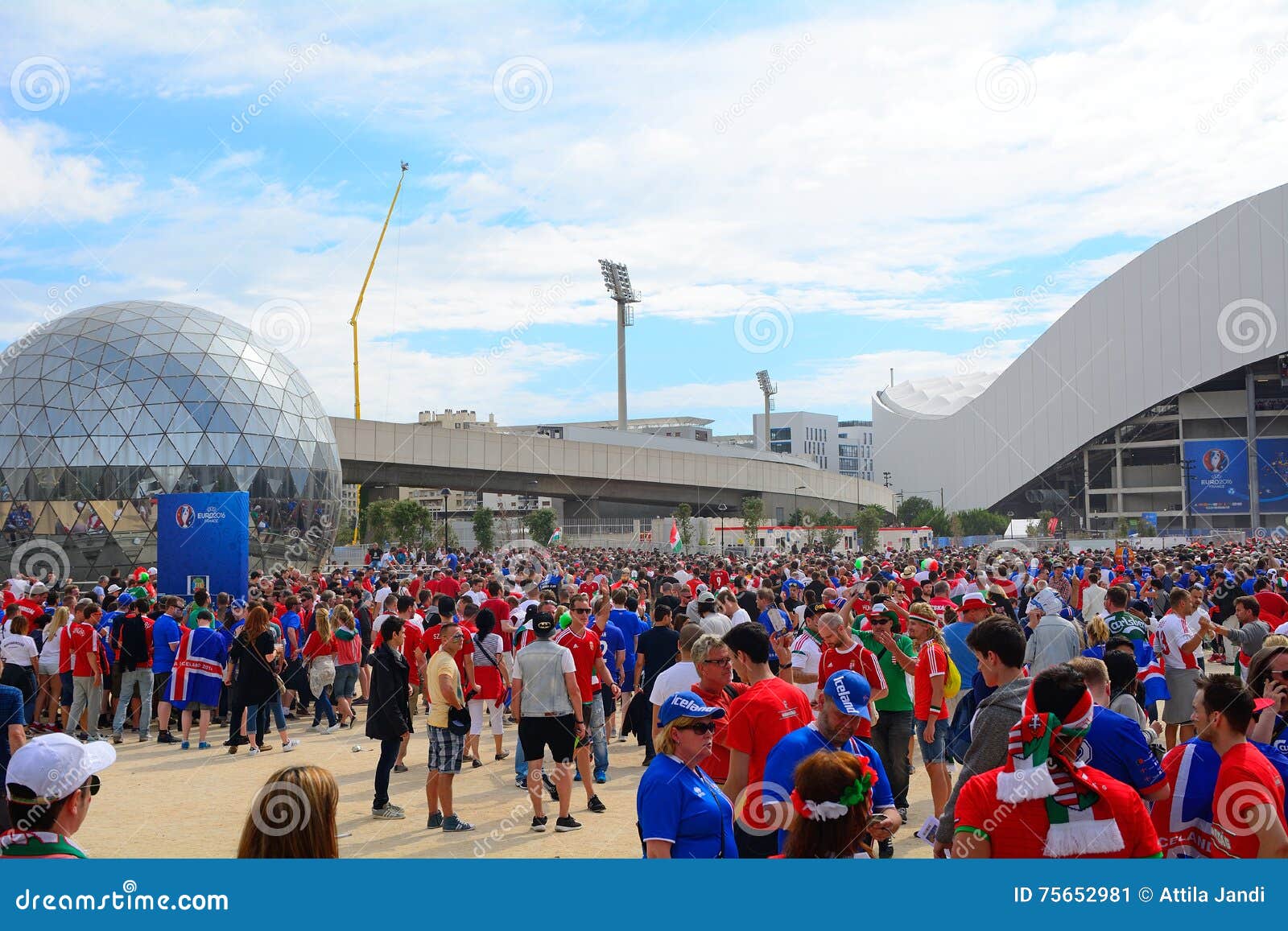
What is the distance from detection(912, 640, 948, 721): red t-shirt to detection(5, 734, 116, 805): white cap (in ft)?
18.4

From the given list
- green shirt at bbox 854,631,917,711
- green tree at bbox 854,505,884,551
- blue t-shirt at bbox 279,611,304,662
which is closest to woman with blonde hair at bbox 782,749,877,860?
green shirt at bbox 854,631,917,711

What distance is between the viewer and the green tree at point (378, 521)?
5334 centimetres

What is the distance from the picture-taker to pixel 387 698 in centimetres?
859

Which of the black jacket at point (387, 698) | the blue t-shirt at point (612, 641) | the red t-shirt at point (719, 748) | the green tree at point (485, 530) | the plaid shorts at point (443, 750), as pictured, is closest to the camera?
the red t-shirt at point (719, 748)

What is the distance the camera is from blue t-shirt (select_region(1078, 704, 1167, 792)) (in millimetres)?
4273

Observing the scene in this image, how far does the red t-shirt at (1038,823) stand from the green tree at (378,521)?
5133 cm

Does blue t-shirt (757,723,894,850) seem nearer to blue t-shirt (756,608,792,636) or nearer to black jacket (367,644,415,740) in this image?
black jacket (367,644,415,740)

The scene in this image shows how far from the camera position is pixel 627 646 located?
40.4 feet

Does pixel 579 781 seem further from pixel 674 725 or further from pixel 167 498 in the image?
pixel 167 498

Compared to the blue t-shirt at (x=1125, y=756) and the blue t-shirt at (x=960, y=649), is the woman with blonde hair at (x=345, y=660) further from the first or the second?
the blue t-shirt at (x=1125, y=756)

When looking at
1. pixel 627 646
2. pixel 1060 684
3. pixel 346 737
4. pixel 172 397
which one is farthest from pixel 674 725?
pixel 172 397

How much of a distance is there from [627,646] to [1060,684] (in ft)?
30.1

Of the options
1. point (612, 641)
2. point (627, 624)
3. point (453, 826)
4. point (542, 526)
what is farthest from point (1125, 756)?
point (542, 526)

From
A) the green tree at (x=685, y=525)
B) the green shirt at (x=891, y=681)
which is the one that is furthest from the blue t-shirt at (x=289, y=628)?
the green tree at (x=685, y=525)
